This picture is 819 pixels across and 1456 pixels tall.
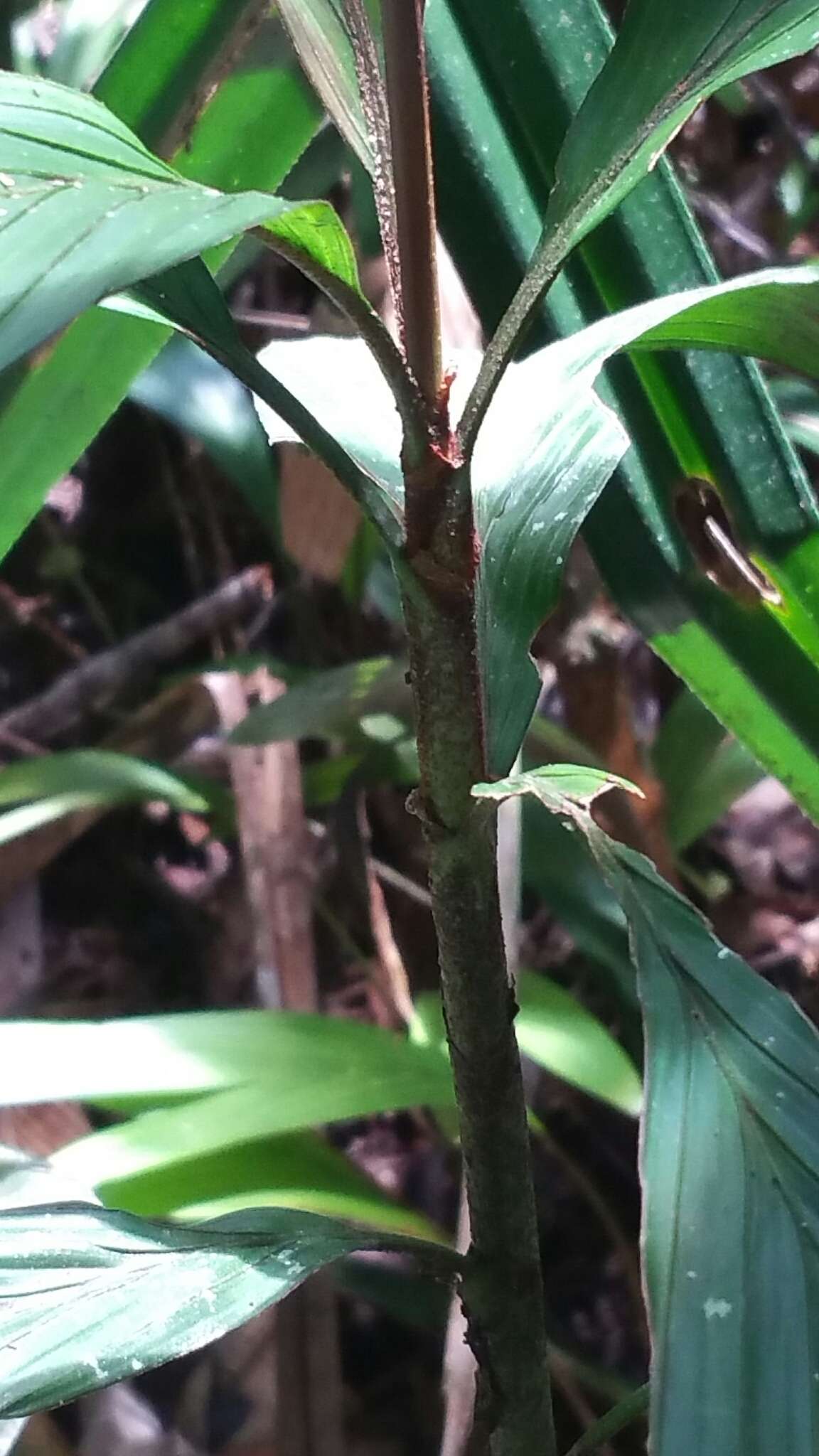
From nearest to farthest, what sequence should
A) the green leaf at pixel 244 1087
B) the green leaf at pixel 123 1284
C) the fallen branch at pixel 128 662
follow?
the green leaf at pixel 123 1284 < the green leaf at pixel 244 1087 < the fallen branch at pixel 128 662

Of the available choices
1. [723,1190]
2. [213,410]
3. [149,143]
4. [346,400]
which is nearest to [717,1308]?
[723,1190]

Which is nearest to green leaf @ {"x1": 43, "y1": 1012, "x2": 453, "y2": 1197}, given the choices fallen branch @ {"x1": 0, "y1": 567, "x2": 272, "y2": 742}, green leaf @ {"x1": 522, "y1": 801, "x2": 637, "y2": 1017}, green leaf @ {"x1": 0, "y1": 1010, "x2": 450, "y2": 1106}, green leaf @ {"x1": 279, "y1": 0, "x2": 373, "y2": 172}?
green leaf @ {"x1": 0, "y1": 1010, "x2": 450, "y2": 1106}

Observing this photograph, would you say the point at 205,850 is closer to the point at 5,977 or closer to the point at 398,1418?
the point at 5,977

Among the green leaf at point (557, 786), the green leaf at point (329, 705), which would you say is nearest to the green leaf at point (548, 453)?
the green leaf at point (557, 786)

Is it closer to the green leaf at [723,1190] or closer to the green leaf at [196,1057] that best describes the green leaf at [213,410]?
the green leaf at [196,1057]

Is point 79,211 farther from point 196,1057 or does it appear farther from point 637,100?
point 196,1057

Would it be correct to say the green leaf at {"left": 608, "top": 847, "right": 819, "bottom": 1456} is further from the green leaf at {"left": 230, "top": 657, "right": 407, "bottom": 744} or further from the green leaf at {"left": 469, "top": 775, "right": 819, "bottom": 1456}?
the green leaf at {"left": 230, "top": 657, "right": 407, "bottom": 744}

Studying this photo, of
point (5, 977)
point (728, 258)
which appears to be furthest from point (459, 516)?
point (728, 258)

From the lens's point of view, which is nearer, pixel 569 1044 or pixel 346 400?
pixel 346 400

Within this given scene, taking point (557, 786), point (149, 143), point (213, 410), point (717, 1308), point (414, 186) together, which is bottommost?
point (717, 1308)
